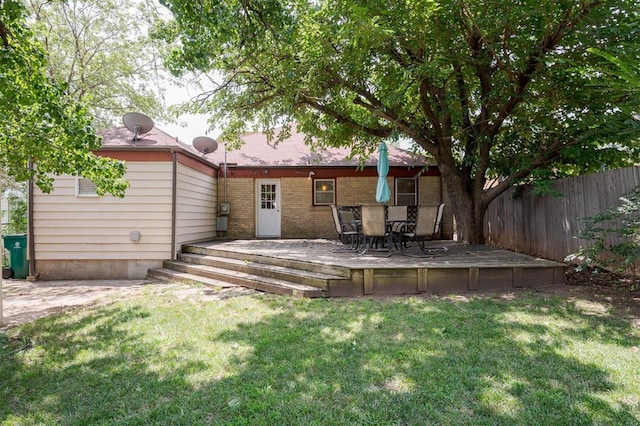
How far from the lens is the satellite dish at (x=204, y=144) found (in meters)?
11.9

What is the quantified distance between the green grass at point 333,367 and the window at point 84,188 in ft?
16.0

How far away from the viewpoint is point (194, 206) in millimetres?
10539

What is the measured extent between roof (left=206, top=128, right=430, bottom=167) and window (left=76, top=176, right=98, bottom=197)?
4.62 metres

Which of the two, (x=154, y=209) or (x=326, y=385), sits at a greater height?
(x=154, y=209)

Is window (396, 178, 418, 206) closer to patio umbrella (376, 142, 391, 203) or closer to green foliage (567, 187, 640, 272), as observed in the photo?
patio umbrella (376, 142, 391, 203)

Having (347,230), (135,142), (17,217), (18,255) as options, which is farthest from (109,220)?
(17,217)

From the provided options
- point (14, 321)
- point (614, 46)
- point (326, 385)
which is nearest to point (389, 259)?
point (326, 385)

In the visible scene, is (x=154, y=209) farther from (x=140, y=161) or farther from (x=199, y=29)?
(x=199, y=29)

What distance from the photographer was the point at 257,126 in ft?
36.0

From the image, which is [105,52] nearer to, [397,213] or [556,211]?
[397,213]

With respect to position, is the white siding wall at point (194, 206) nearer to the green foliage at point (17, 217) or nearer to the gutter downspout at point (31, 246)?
the gutter downspout at point (31, 246)

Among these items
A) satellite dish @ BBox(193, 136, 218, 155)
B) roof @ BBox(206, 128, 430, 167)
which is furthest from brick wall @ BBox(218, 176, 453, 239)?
satellite dish @ BBox(193, 136, 218, 155)

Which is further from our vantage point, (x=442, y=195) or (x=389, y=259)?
(x=442, y=195)

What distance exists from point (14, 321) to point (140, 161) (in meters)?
4.74
